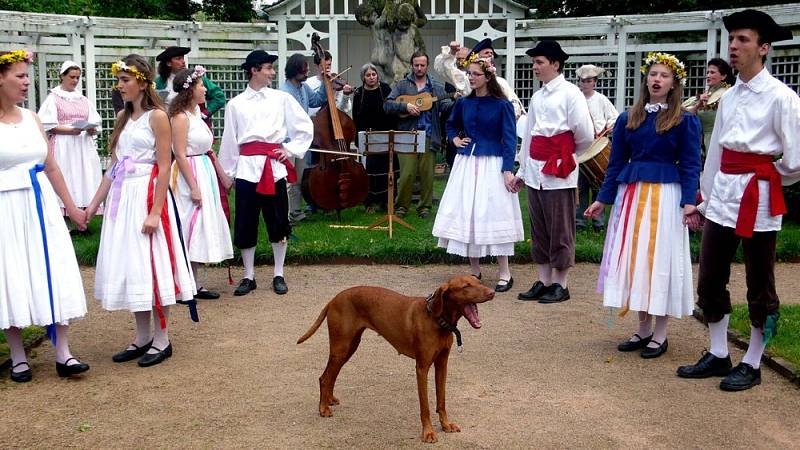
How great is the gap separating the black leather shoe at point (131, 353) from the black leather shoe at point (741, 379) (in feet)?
12.2

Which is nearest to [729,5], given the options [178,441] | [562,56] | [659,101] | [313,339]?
[562,56]

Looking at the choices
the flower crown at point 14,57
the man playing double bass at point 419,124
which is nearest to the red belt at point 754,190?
the flower crown at point 14,57

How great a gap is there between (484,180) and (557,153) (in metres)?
0.80

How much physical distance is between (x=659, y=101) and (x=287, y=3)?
32.0ft

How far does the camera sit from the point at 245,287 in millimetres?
8172

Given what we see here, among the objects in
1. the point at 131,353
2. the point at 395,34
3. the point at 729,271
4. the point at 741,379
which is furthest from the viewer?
the point at 395,34

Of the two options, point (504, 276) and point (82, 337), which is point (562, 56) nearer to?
point (504, 276)

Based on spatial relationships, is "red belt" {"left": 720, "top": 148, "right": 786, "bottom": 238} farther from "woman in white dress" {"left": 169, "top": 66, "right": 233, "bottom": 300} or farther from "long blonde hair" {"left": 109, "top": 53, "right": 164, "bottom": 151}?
"woman in white dress" {"left": 169, "top": 66, "right": 233, "bottom": 300}

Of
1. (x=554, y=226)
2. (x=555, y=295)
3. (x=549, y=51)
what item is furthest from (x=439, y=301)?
(x=549, y=51)

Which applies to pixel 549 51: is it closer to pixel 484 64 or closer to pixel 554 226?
pixel 484 64

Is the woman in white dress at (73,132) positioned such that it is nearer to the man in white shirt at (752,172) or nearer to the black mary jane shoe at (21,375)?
the black mary jane shoe at (21,375)

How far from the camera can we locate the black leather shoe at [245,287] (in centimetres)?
812

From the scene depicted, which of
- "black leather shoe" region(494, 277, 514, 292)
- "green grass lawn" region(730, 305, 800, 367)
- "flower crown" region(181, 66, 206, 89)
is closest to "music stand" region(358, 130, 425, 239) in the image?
"black leather shoe" region(494, 277, 514, 292)

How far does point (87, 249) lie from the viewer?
9.44 meters
